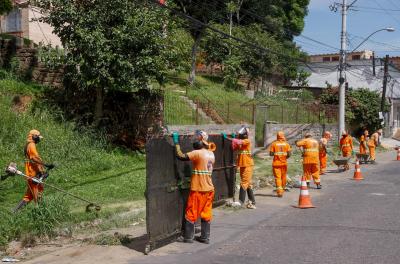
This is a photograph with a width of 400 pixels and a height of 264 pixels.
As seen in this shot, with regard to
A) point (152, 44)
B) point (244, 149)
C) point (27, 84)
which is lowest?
point (244, 149)

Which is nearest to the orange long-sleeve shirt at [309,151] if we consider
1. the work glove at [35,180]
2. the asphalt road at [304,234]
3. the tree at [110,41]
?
the asphalt road at [304,234]

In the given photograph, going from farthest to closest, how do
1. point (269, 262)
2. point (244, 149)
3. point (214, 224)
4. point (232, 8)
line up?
point (232, 8) < point (244, 149) < point (214, 224) < point (269, 262)

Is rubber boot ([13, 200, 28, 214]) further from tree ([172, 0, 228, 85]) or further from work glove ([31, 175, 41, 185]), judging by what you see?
tree ([172, 0, 228, 85])

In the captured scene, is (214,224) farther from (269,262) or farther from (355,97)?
(355,97)

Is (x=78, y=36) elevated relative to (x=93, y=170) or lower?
elevated

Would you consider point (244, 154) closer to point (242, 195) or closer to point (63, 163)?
point (242, 195)

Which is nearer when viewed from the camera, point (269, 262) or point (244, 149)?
point (269, 262)

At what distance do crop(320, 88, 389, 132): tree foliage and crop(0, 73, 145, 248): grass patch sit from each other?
77.9ft

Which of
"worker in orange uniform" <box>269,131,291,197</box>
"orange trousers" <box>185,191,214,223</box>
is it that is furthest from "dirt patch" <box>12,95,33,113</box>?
"orange trousers" <box>185,191,214,223</box>

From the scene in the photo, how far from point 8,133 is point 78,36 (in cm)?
356

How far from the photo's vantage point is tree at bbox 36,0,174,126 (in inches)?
660

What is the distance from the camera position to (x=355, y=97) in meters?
39.5

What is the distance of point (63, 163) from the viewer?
15.6 meters

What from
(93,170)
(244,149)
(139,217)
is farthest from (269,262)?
(93,170)
